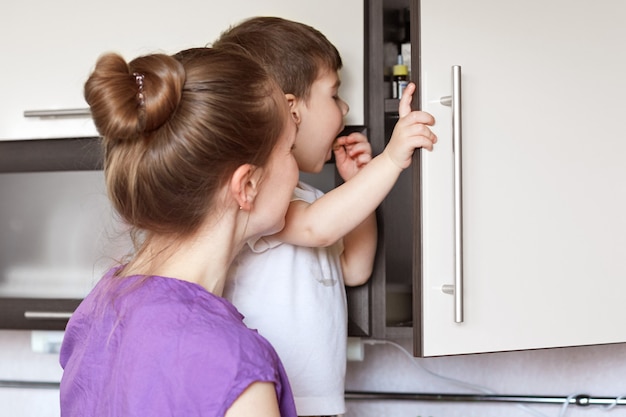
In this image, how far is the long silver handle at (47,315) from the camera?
53.2 inches

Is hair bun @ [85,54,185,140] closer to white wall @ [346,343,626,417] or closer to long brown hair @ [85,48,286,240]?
long brown hair @ [85,48,286,240]

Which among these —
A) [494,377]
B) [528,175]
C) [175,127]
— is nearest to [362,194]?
[528,175]

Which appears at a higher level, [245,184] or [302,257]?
[245,184]

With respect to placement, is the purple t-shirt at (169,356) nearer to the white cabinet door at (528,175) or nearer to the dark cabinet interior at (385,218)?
the white cabinet door at (528,175)

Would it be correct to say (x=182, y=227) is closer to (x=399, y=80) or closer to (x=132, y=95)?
(x=132, y=95)

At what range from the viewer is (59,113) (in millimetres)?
1328

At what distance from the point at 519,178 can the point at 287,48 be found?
336mm

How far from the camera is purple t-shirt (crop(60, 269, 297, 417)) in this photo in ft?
2.43

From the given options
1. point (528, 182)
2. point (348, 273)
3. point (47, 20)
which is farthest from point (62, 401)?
point (47, 20)

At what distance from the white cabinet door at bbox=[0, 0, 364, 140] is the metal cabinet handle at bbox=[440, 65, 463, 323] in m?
0.36

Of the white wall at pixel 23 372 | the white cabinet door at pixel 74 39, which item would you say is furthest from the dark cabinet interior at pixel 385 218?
the white wall at pixel 23 372

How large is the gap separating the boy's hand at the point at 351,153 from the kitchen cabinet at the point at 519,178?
168 millimetres

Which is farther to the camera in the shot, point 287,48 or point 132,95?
point 287,48

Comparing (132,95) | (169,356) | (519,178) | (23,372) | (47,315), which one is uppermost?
(132,95)
